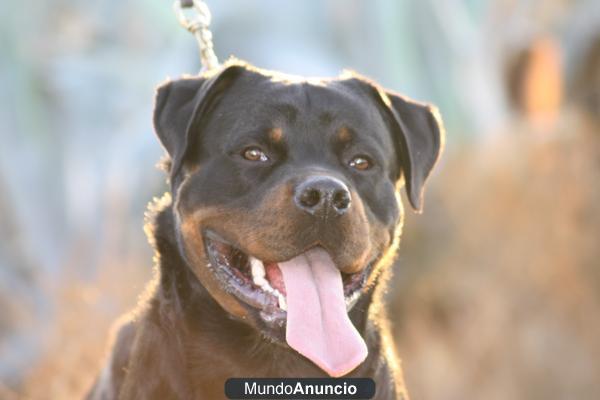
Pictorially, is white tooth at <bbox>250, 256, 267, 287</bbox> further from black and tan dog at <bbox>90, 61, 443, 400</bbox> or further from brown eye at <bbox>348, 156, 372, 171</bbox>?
brown eye at <bbox>348, 156, 372, 171</bbox>

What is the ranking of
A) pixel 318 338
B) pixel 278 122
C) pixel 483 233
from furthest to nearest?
pixel 483 233 < pixel 278 122 < pixel 318 338

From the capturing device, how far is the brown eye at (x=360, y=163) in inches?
152

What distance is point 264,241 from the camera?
11.8 feet

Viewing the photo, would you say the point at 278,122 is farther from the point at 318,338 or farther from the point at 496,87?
the point at 496,87

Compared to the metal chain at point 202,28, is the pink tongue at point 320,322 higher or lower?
lower

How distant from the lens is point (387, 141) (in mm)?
4016

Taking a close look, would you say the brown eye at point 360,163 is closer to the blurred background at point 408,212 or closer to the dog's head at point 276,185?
the dog's head at point 276,185

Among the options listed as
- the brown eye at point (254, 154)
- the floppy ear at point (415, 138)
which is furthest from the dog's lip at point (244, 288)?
the floppy ear at point (415, 138)

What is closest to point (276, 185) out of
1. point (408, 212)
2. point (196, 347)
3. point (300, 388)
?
point (196, 347)

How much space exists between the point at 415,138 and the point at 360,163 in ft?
1.09

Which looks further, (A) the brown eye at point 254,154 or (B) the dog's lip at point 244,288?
(A) the brown eye at point 254,154

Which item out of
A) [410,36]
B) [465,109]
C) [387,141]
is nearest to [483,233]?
[465,109]

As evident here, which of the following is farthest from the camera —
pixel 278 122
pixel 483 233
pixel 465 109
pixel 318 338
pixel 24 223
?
pixel 465 109

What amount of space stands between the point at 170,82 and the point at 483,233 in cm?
Answer: 803
